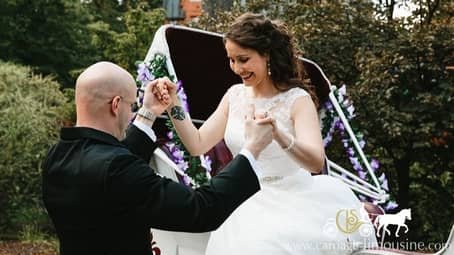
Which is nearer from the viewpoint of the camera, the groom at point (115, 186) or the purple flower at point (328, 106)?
the groom at point (115, 186)

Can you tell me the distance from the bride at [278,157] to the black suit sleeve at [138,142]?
1.27ft

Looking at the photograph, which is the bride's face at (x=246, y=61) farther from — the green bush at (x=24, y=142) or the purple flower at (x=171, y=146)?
the green bush at (x=24, y=142)

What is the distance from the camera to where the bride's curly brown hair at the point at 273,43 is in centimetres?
350

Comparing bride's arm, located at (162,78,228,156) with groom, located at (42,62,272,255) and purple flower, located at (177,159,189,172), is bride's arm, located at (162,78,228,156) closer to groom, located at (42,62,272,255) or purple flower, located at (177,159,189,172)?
purple flower, located at (177,159,189,172)

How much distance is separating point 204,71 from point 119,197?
301cm

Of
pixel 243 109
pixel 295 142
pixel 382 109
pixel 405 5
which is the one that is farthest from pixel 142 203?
pixel 405 5

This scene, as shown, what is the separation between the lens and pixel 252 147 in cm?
218

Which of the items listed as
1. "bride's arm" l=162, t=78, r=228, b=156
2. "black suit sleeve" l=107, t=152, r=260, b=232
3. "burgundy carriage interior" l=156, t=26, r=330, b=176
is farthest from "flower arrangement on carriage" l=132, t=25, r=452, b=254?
"black suit sleeve" l=107, t=152, r=260, b=232

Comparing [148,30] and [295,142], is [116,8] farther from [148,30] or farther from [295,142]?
[295,142]

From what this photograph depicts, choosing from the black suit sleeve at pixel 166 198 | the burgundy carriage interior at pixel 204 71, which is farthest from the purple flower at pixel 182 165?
the black suit sleeve at pixel 166 198

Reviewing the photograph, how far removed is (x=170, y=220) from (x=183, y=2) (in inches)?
445

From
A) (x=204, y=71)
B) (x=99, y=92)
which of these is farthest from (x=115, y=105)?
(x=204, y=71)

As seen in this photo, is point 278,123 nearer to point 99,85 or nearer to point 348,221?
point 348,221

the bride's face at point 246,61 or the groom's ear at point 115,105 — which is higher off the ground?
the groom's ear at point 115,105
